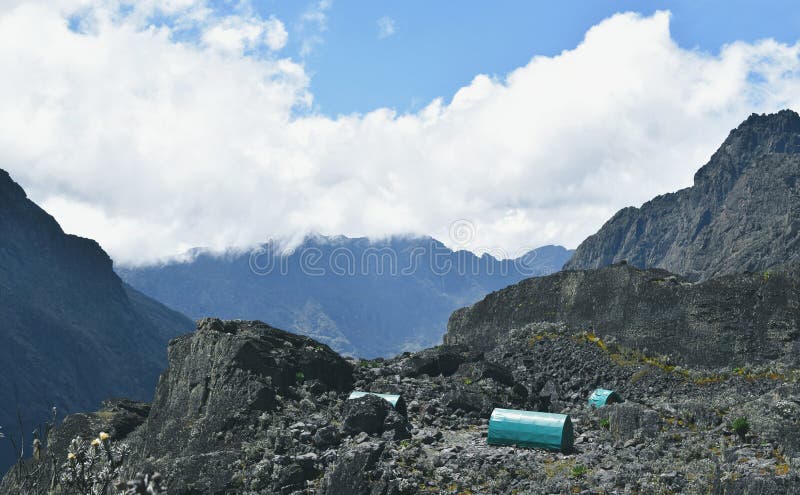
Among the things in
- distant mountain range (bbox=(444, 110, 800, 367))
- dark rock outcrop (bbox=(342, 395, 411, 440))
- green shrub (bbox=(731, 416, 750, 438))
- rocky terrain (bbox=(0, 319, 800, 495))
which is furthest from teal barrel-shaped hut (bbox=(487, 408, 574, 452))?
distant mountain range (bbox=(444, 110, 800, 367))

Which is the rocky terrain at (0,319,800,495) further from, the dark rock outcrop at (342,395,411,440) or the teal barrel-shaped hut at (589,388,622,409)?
the teal barrel-shaped hut at (589,388,622,409)

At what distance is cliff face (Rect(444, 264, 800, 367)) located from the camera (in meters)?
40.5

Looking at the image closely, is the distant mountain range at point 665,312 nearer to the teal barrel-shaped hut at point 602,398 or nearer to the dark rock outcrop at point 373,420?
the teal barrel-shaped hut at point 602,398

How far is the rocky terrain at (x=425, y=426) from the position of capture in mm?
19406

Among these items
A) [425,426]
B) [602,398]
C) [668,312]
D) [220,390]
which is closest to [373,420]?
[425,426]

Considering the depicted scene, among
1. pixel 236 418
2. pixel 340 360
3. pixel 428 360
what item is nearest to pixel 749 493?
pixel 236 418

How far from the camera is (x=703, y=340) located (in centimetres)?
4197

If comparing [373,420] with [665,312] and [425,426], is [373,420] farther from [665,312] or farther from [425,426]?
[665,312]

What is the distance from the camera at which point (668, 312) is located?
44562mm

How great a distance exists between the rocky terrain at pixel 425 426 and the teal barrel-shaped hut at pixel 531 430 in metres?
0.38

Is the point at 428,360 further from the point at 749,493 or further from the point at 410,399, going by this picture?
the point at 749,493

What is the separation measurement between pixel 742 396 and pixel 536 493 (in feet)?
54.7

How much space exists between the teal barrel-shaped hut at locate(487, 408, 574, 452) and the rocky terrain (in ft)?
1.25

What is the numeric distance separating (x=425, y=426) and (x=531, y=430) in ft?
16.2
